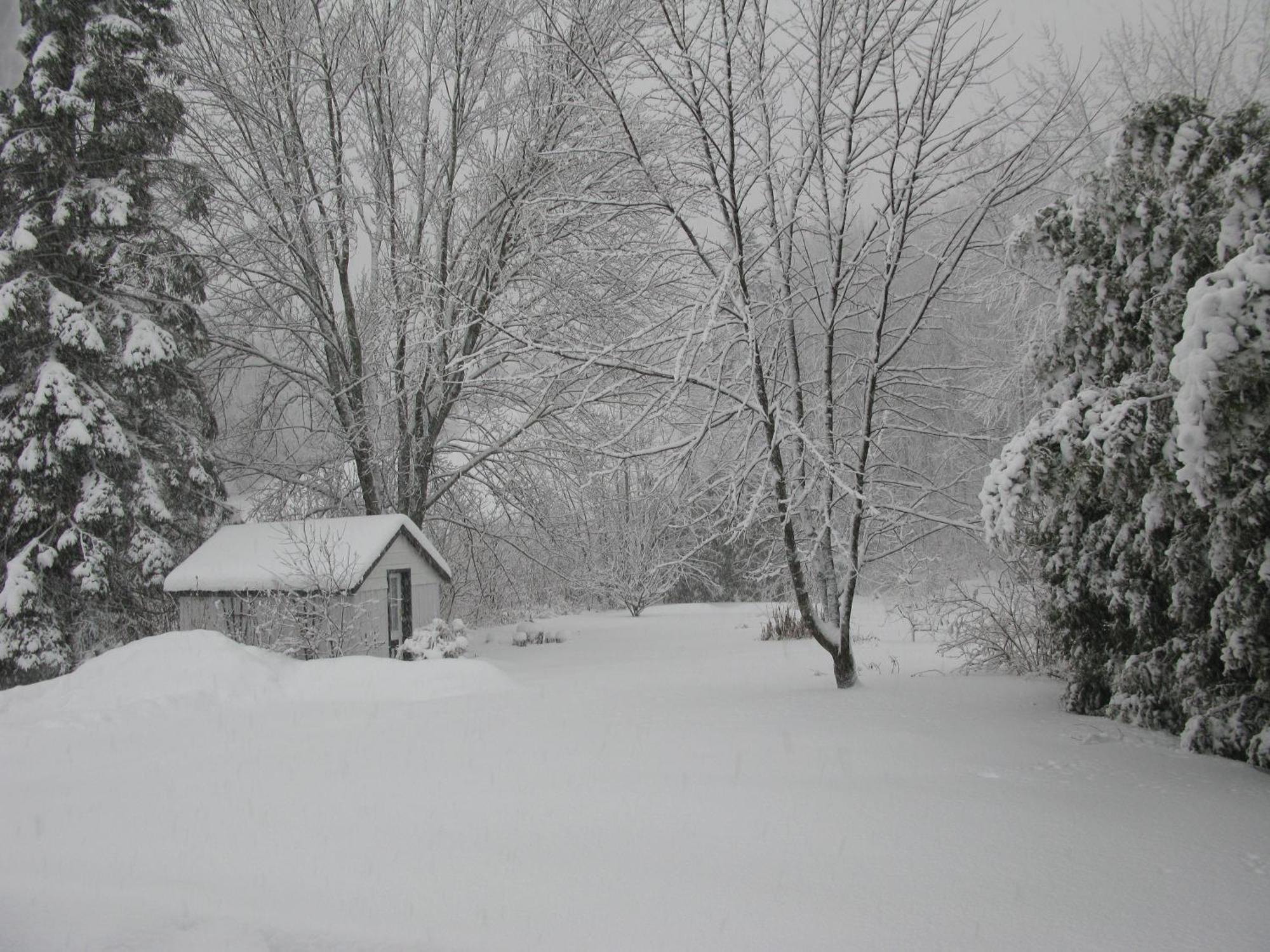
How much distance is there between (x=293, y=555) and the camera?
1055 centimetres

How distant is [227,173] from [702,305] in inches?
438

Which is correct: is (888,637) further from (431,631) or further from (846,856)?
(846,856)

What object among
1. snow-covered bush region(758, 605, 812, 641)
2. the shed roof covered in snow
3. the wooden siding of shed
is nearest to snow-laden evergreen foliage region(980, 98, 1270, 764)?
snow-covered bush region(758, 605, 812, 641)

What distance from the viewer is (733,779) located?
158 inches

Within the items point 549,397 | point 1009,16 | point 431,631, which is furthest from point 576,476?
point 1009,16

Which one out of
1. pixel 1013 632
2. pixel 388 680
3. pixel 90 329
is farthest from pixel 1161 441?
pixel 90 329

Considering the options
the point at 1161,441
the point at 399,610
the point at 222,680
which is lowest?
the point at 222,680

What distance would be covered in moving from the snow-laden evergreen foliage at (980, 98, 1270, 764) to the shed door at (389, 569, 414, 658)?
30.0ft

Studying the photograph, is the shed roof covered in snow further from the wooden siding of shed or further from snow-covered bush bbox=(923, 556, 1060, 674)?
snow-covered bush bbox=(923, 556, 1060, 674)

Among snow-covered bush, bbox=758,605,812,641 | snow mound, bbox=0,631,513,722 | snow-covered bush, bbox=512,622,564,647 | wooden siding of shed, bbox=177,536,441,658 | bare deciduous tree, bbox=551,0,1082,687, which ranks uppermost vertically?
bare deciduous tree, bbox=551,0,1082,687

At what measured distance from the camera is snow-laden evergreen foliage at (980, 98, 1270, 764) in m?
3.45

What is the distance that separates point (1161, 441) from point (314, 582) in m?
9.13

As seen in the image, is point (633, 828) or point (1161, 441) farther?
A: point (1161, 441)

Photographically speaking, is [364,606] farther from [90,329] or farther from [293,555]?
[90,329]
